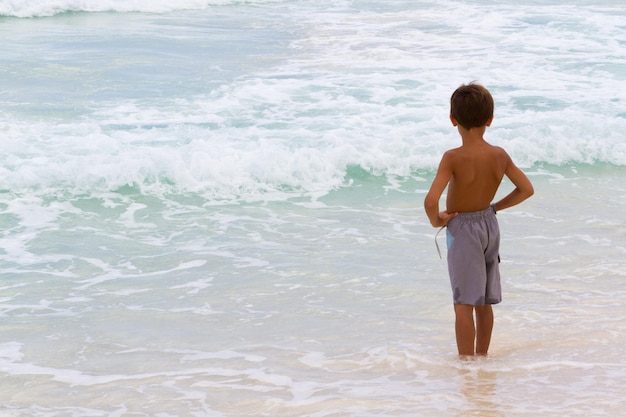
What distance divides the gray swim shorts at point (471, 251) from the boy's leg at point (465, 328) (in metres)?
0.06

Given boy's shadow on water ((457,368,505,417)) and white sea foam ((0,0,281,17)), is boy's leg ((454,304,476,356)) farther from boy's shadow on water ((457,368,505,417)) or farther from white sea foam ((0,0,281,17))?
white sea foam ((0,0,281,17))

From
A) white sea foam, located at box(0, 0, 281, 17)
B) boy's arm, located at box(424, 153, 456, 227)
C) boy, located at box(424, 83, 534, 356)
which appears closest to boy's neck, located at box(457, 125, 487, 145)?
boy, located at box(424, 83, 534, 356)

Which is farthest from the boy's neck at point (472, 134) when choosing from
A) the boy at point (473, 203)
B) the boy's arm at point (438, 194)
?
the boy's arm at point (438, 194)

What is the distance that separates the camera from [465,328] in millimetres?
4602

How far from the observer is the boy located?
4.33 m

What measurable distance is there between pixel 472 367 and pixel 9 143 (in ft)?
23.9

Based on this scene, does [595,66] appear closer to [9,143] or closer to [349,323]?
[9,143]

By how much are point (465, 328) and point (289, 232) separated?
3.21 meters

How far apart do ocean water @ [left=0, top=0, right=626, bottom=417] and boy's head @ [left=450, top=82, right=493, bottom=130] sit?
1237mm

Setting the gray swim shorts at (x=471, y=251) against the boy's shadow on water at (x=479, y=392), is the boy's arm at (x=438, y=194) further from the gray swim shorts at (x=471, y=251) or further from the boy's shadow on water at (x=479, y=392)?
the boy's shadow on water at (x=479, y=392)

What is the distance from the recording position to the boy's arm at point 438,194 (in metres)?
4.20

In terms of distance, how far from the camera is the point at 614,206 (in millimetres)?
8297

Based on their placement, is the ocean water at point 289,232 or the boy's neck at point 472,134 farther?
the ocean water at point 289,232

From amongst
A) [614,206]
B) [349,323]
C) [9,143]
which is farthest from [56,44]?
[349,323]
